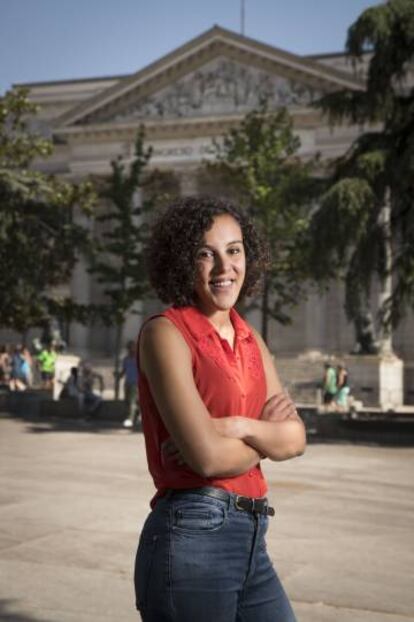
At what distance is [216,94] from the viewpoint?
53.2 metres

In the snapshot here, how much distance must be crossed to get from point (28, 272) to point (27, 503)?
17145mm

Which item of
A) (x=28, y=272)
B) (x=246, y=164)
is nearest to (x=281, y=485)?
(x=28, y=272)

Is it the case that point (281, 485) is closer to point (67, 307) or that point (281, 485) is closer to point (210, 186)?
point (67, 307)

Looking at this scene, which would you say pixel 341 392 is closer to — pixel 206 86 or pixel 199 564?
pixel 199 564

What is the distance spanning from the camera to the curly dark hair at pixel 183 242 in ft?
9.29

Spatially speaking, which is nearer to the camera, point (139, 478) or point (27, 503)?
point (27, 503)

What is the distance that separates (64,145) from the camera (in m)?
56.8

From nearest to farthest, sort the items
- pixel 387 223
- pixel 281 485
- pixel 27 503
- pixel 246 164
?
pixel 27 503 → pixel 281 485 → pixel 387 223 → pixel 246 164

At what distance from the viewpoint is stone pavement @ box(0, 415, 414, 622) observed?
19.0 feet

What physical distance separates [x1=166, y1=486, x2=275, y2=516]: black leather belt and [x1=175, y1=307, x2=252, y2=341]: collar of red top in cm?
40

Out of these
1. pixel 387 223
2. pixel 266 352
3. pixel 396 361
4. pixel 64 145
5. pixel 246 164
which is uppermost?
pixel 64 145

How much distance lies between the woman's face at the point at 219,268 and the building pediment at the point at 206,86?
49.2 metres

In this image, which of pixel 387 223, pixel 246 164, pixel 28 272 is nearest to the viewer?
pixel 387 223

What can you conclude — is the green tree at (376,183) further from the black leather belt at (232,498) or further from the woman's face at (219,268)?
the black leather belt at (232,498)
